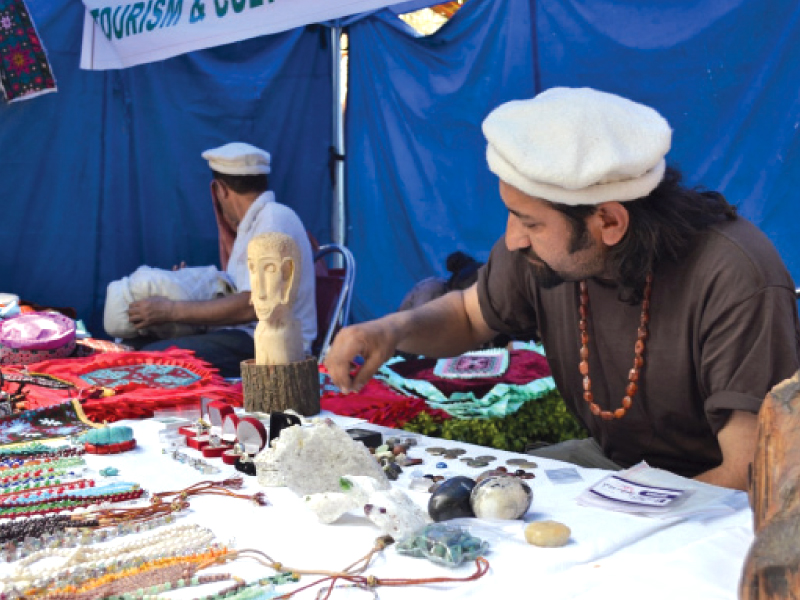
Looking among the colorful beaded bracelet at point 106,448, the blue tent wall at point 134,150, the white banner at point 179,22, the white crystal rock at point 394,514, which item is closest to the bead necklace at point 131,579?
the white crystal rock at point 394,514

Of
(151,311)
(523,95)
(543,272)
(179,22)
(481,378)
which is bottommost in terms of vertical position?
(481,378)

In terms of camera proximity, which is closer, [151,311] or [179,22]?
[179,22]

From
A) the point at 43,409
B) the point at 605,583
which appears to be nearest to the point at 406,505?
the point at 605,583

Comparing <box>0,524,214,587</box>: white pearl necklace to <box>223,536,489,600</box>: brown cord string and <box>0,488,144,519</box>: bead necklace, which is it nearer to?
<box>223,536,489,600</box>: brown cord string

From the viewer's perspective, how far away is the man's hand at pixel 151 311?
470cm

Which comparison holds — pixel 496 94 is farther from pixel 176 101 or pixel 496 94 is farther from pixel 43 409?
pixel 43 409

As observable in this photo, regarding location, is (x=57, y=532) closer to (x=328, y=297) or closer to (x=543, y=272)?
(x=543, y=272)

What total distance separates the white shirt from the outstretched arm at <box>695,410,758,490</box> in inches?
108

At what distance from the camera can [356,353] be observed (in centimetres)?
236

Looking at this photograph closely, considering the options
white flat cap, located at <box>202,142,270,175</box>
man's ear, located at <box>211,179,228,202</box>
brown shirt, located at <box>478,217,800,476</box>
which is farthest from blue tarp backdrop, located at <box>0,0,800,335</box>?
brown shirt, located at <box>478,217,800,476</box>

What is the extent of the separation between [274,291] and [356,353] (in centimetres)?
38

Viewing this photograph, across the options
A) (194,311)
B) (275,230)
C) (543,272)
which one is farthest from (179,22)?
(543,272)

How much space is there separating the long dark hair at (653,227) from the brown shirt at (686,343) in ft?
0.12

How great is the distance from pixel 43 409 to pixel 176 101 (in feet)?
12.6
